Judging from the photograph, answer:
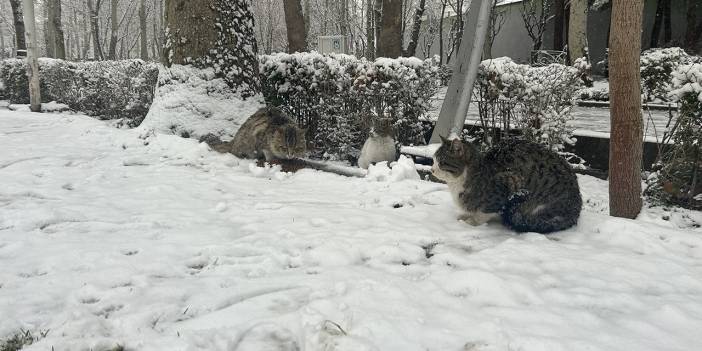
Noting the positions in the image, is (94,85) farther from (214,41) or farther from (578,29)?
(578,29)

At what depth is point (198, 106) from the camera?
25.2 feet

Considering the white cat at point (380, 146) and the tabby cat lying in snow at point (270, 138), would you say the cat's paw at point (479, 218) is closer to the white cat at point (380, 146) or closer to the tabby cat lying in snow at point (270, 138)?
A: the white cat at point (380, 146)

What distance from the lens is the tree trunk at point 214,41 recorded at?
25.1 ft

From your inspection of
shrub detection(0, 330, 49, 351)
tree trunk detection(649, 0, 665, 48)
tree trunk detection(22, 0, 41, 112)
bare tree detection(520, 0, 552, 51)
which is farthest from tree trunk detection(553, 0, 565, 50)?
shrub detection(0, 330, 49, 351)

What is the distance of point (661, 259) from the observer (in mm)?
3168

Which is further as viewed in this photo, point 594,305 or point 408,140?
point 408,140

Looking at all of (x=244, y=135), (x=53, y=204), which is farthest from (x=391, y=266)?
(x=244, y=135)

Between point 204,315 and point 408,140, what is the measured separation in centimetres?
556

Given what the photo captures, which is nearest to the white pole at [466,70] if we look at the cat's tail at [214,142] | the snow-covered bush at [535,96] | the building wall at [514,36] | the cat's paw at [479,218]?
the snow-covered bush at [535,96]

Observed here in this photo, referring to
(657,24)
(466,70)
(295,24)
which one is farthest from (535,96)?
(657,24)

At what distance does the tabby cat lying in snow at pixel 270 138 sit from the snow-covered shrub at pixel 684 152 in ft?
15.1

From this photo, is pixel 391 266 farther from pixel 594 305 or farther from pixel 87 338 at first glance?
pixel 87 338

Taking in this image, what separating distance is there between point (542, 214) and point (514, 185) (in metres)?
0.33

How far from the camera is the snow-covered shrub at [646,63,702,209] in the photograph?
4.58 meters
